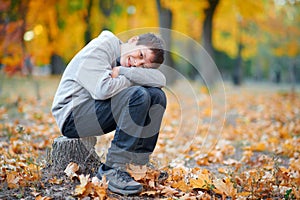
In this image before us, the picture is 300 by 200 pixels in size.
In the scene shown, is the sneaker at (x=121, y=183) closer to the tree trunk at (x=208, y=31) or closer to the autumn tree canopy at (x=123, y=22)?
the autumn tree canopy at (x=123, y=22)

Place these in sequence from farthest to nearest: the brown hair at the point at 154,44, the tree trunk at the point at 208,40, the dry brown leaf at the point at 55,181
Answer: the tree trunk at the point at 208,40 → the brown hair at the point at 154,44 → the dry brown leaf at the point at 55,181

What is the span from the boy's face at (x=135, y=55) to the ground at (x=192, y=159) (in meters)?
0.79

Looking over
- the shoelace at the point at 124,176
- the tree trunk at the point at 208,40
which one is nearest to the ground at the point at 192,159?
the shoelace at the point at 124,176

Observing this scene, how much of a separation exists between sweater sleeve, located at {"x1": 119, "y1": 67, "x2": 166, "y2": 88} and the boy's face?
9 centimetres

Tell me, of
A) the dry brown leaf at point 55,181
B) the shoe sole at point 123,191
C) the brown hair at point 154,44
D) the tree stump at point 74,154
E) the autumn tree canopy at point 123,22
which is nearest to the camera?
the shoe sole at point 123,191

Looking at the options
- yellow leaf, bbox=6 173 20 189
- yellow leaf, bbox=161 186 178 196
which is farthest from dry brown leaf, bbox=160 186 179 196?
yellow leaf, bbox=6 173 20 189

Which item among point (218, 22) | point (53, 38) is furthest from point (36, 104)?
point (218, 22)

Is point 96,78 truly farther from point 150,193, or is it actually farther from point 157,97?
point 150,193

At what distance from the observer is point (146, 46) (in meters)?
2.96

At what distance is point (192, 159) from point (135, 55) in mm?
1859

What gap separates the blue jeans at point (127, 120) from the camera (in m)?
2.82

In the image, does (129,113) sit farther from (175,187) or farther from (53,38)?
(53,38)

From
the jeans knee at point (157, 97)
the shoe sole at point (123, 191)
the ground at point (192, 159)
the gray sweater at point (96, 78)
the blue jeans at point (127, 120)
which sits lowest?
the ground at point (192, 159)

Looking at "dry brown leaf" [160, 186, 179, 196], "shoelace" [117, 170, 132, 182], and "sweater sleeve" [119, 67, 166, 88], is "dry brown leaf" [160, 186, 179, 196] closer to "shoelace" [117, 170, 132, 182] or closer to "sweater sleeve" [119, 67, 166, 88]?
"shoelace" [117, 170, 132, 182]
